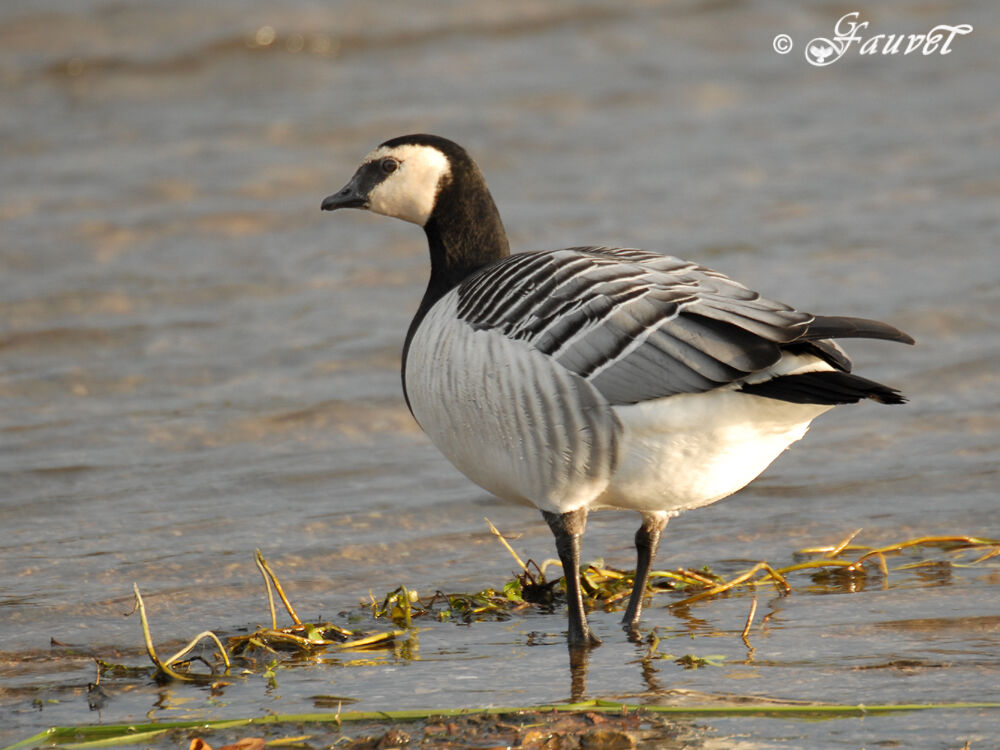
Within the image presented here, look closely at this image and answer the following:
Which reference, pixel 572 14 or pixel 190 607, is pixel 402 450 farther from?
pixel 572 14

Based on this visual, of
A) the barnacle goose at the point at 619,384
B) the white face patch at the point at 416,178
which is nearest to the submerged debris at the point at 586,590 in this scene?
the barnacle goose at the point at 619,384

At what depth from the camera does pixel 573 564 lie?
5.33 metres

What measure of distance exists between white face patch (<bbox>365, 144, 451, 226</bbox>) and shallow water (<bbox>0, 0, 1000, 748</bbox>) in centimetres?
164

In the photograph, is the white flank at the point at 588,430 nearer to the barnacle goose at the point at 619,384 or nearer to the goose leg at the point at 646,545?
the barnacle goose at the point at 619,384

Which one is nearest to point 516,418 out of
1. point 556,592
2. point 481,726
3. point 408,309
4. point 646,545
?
point 646,545

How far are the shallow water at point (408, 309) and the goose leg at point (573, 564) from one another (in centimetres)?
10

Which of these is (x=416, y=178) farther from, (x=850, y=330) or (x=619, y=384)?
(x=850, y=330)

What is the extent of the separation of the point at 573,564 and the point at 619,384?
0.80 meters

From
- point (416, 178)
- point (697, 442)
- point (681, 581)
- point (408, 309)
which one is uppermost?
point (416, 178)

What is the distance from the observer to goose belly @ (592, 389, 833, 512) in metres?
4.94

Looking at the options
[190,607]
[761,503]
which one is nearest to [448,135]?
Result: [761,503]

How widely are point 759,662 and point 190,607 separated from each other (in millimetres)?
2450

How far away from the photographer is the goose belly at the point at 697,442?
4941 millimetres

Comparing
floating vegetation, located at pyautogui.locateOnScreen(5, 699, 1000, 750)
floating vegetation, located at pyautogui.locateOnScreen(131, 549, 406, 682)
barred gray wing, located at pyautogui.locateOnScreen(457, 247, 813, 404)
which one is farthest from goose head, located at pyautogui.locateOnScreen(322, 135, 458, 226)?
floating vegetation, located at pyautogui.locateOnScreen(5, 699, 1000, 750)
